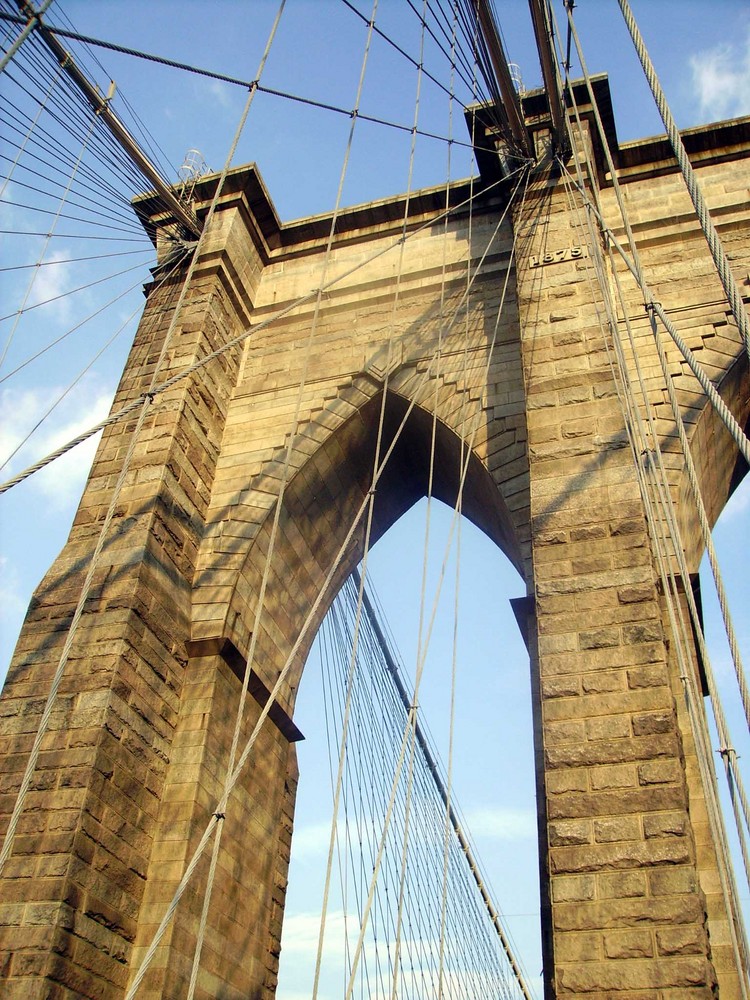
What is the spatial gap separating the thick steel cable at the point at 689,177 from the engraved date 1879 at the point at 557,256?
10.0ft

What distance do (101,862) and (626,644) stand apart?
354 centimetres

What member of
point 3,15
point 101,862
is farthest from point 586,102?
point 101,862

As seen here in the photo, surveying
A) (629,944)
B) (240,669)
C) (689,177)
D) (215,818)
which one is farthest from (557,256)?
(629,944)

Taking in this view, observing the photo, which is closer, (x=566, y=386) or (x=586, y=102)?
(x=566, y=386)

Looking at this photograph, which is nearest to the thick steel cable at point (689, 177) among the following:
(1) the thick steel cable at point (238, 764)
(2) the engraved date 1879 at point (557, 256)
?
(1) the thick steel cable at point (238, 764)

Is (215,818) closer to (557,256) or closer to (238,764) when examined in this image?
(238,764)

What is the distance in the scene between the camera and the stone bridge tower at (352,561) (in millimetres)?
4906

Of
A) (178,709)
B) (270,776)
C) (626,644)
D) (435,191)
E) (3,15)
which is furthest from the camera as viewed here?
(435,191)

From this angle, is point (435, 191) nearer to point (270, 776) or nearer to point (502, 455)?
point (502, 455)

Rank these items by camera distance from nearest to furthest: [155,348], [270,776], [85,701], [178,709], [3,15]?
[3,15]
[85,701]
[178,709]
[270,776]
[155,348]

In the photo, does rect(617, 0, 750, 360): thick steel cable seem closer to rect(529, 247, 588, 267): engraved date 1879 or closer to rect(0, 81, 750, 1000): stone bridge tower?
rect(0, 81, 750, 1000): stone bridge tower

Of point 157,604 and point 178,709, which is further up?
point 157,604

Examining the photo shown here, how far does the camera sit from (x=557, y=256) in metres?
7.98

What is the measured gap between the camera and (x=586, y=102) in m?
9.30
